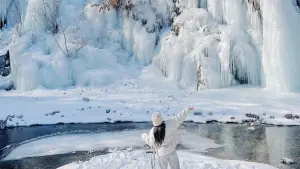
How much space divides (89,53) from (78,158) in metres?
13.4

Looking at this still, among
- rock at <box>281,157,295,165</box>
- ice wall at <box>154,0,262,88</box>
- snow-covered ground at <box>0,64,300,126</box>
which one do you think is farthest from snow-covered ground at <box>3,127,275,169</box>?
ice wall at <box>154,0,262,88</box>

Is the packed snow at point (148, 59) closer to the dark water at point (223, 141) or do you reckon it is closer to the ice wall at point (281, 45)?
the ice wall at point (281, 45)

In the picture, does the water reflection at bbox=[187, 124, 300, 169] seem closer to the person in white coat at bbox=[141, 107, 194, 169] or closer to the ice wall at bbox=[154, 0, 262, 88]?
the person in white coat at bbox=[141, 107, 194, 169]

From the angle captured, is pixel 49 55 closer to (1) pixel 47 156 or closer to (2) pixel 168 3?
(2) pixel 168 3

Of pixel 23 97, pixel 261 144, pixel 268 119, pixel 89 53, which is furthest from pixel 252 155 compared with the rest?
pixel 89 53

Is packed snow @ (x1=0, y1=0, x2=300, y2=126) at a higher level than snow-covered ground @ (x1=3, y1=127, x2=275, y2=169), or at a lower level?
higher

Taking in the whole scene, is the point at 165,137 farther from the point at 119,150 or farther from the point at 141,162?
the point at 119,150

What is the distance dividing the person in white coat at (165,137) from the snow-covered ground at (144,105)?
28.0 feet

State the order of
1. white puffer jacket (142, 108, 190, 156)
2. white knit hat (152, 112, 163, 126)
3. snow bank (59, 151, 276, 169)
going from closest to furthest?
white knit hat (152, 112, 163, 126)
white puffer jacket (142, 108, 190, 156)
snow bank (59, 151, 276, 169)

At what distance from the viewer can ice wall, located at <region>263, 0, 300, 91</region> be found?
64.0 feet

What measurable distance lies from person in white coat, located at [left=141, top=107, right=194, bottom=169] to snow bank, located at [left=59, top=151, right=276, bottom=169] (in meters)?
2.07

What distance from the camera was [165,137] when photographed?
824 cm

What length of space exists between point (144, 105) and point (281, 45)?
6433 mm

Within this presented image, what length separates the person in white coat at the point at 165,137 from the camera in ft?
26.6
